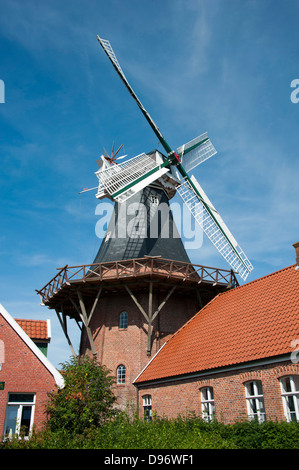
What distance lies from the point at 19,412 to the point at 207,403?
591 cm

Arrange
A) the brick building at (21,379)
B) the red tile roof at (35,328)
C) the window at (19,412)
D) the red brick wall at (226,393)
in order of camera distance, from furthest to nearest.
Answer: the red tile roof at (35,328) → the brick building at (21,379) → the window at (19,412) → the red brick wall at (226,393)

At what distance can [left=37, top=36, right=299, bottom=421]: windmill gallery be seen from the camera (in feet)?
53.6

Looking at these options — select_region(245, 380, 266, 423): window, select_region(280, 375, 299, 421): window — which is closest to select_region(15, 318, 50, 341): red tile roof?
select_region(245, 380, 266, 423): window

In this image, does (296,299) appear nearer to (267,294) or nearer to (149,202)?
(267,294)

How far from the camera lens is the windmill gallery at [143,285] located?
16.3 m

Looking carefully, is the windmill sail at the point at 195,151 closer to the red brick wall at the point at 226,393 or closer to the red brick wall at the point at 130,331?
the red brick wall at the point at 130,331

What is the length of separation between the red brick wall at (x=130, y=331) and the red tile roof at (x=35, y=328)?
294 cm

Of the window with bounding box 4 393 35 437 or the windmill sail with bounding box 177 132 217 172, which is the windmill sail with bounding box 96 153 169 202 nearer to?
the windmill sail with bounding box 177 132 217 172

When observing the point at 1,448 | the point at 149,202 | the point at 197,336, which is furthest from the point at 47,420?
the point at 149,202

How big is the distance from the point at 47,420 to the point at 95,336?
6.40 metres

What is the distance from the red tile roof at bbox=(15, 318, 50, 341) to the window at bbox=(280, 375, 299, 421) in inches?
385

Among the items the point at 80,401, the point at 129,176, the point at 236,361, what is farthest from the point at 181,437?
the point at 129,176

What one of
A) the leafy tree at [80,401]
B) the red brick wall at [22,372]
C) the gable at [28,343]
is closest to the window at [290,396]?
the leafy tree at [80,401]

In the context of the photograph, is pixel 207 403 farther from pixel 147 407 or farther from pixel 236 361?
pixel 147 407
